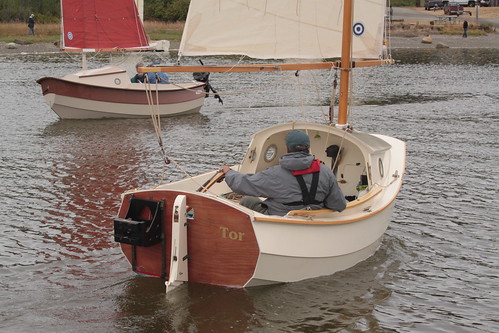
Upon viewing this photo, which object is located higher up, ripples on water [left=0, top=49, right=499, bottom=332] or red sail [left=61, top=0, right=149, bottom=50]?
red sail [left=61, top=0, right=149, bottom=50]

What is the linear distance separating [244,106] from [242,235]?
21586 millimetres

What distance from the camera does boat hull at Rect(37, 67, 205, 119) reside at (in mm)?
26797

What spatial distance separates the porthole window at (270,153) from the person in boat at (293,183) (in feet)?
7.69

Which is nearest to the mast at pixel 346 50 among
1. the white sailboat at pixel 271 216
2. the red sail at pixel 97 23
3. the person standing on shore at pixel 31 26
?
the white sailboat at pixel 271 216

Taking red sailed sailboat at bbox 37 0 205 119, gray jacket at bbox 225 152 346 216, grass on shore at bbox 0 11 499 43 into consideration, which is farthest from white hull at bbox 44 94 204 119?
grass on shore at bbox 0 11 499 43

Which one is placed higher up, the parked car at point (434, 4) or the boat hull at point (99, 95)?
the parked car at point (434, 4)

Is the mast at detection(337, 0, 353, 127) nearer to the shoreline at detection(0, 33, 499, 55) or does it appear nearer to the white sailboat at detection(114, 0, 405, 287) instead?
the white sailboat at detection(114, 0, 405, 287)

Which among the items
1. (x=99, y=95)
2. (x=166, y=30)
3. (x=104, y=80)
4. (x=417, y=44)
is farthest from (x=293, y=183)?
(x=166, y=30)

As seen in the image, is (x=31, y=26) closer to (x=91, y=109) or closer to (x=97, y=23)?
(x=97, y=23)

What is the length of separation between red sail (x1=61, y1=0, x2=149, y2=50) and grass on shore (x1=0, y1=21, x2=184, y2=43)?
1460 inches

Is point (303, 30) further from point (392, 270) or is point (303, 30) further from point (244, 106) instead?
point (244, 106)

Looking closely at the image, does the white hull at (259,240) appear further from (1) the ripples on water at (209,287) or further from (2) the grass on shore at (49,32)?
(2) the grass on shore at (49,32)

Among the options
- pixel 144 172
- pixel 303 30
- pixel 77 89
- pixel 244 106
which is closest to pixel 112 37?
pixel 77 89

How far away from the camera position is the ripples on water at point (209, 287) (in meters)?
10.0
